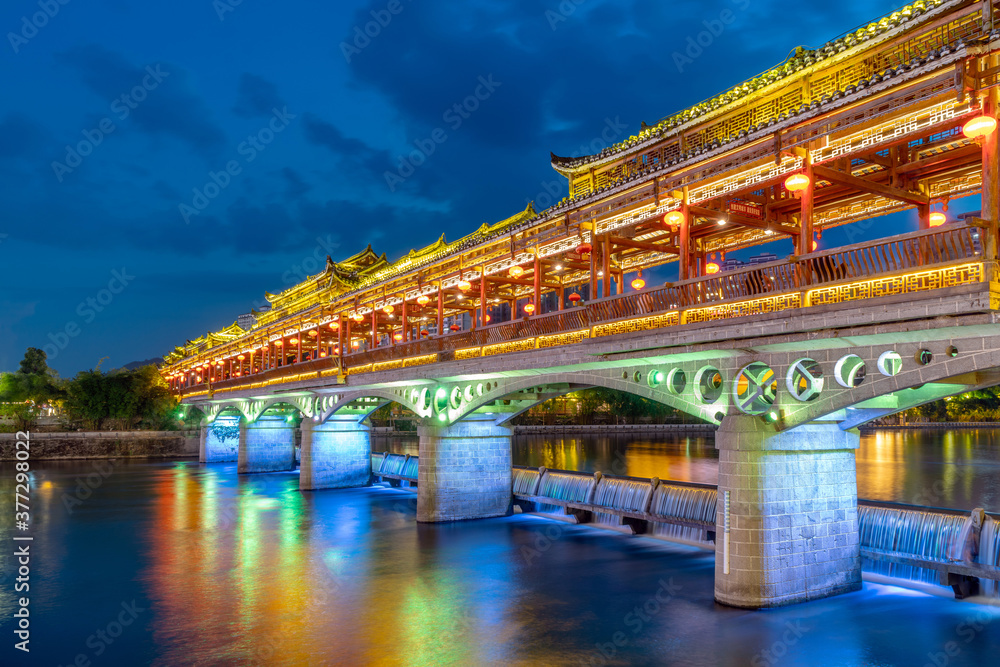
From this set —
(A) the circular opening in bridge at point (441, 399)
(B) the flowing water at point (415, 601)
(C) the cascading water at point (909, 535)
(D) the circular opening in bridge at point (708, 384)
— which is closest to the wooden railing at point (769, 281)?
(D) the circular opening in bridge at point (708, 384)

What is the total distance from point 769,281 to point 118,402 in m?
65.6

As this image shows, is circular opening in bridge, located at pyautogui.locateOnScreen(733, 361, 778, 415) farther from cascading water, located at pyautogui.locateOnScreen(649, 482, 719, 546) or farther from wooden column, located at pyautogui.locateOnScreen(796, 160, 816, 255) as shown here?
cascading water, located at pyautogui.locateOnScreen(649, 482, 719, 546)

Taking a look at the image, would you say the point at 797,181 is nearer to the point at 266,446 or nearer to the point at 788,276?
the point at 788,276

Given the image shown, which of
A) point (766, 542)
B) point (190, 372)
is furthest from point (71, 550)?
point (190, 372)

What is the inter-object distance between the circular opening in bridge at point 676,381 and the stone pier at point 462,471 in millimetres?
10577

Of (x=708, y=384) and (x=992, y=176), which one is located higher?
(x=992, y=176)

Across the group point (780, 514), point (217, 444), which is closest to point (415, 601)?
point (780, 514)

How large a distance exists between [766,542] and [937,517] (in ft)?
15.9

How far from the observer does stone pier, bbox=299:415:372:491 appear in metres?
35.7

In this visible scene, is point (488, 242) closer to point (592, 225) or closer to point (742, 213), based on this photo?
point (592, 225)

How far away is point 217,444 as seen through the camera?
58.5m

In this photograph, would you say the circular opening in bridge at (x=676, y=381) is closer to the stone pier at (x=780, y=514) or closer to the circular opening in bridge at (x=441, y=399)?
the stone pier at (x=780, y=514)

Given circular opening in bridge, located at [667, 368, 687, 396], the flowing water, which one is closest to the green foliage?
the flowing water

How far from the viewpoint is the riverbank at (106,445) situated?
56641mm
